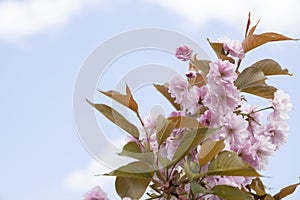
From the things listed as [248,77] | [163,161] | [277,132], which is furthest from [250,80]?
[163,161]

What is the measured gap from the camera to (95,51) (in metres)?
0.82

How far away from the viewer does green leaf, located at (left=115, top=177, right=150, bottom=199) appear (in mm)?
760

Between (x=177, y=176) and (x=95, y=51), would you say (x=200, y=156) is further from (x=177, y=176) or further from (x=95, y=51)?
(x=95, y=51)

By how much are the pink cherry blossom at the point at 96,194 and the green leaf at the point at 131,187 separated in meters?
0.03

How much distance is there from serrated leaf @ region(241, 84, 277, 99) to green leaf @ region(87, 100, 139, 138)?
21 centimetres

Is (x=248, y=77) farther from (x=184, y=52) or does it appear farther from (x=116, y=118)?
(x=116, y=118)

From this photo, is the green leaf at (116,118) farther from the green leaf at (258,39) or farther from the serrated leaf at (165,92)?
the green leaf at (258,39)

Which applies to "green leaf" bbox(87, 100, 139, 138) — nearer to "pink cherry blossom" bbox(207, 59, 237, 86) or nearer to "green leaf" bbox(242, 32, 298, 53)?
"pink cherry blossom" bbox(207, 59, 237, 86)

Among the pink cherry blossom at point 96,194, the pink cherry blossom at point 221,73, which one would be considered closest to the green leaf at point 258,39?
the pink cherry blossom at point 221,73

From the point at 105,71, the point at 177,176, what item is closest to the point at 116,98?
the point at 105,71

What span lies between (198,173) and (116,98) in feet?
0.66

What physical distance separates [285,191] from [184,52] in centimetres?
32

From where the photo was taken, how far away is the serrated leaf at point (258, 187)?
2.77 feet

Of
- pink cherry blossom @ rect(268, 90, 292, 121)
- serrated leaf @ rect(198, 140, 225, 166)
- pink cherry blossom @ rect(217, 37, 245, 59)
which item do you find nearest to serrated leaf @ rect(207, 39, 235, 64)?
pink cherry blossom @ rect(217, 37, 245, 59)
